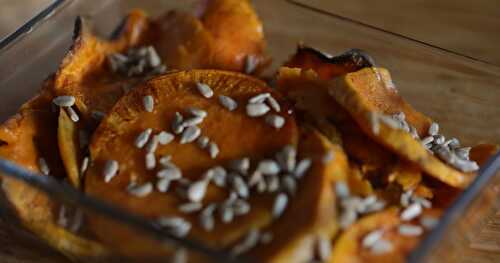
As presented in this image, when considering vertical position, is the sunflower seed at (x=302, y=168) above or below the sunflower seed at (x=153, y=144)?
above

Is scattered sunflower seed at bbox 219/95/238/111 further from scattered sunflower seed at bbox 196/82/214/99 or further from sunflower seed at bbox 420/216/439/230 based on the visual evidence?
sunflower seed at bbox 420/216/439/230

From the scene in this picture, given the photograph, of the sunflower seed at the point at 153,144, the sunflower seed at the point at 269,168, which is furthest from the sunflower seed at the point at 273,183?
the sunflower seed at the point at 153,144

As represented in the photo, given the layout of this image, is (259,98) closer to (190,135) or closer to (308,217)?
(190,135)

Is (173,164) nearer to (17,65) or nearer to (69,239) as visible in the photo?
(69,239)

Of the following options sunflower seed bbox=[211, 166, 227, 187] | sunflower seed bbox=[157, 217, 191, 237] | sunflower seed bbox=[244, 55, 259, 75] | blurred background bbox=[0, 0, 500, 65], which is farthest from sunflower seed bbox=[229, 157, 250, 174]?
blurred background bbox=[0, 0, 500, 65]

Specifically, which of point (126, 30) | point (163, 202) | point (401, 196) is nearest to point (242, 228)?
point (163, 202)

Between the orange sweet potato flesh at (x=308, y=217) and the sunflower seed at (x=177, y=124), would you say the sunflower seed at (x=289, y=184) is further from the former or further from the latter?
the sunflower seed at (x=177, y=124)

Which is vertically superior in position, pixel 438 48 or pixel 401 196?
pixel 401 196
